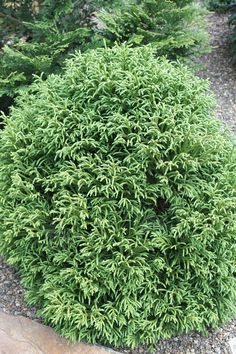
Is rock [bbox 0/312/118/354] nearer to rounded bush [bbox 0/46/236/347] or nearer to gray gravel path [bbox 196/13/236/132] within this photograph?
rounded bush [bbox 0/46/236/347]

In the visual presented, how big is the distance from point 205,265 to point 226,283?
189 millimetres

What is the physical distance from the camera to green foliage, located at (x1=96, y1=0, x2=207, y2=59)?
4.11 m

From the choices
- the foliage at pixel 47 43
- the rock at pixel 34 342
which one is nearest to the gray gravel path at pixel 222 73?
the foliage at pixel 47 43

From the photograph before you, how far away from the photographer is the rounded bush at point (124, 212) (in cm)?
242

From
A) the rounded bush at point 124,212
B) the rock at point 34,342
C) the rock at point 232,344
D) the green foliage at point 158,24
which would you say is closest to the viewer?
the rounded bush at point 124,212

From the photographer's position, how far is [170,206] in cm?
256

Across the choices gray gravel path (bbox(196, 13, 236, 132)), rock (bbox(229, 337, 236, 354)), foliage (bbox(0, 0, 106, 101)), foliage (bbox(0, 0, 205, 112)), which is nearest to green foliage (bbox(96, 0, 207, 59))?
foliage (bbox(0, 0, 205, 112))

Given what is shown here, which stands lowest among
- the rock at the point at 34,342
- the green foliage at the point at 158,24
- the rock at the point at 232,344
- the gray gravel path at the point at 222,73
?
the rock at the point at 34,342

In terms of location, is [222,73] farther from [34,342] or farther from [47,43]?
[34,342]

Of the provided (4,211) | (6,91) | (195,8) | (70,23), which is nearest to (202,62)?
(195,8)

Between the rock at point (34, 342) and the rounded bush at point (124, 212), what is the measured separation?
0.22 feet

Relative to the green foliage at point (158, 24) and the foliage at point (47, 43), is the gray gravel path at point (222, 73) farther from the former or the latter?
the foliage at point (47, 43)

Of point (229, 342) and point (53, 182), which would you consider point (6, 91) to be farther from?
point (229, 342)

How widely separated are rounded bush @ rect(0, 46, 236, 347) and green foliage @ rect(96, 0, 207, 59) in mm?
1552
